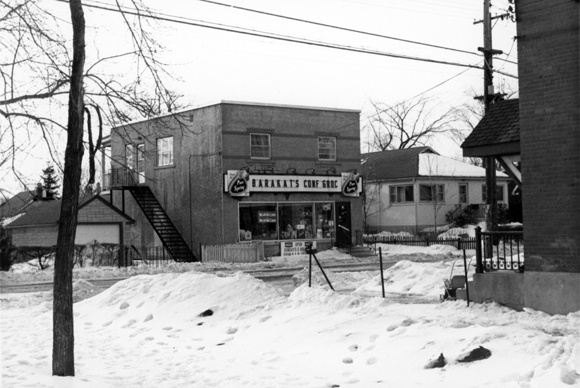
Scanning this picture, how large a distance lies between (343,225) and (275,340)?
90.4 feet

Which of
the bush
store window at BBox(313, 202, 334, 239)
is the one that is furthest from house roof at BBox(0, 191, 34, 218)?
store window at BBox(313, 202, 334, 239)

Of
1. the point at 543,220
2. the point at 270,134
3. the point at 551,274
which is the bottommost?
the point at 551,274

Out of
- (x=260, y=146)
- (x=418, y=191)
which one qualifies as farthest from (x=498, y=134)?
(x=418, y=191)

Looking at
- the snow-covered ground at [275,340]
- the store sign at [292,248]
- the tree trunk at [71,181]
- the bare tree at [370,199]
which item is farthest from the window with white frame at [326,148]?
the tree trunk at [71,181]

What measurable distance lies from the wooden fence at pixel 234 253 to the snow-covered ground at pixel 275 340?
1731cm

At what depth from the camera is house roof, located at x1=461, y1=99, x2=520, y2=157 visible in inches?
574

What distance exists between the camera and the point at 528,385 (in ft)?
27.5

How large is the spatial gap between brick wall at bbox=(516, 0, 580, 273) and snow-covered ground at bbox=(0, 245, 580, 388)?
4.21 ft

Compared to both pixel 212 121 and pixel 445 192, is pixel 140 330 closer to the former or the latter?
pixel 212 121

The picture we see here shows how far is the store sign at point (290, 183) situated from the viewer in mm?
35688

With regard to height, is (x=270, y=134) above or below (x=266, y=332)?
above

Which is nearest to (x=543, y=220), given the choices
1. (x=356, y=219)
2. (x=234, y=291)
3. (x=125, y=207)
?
(x=234, y=291)

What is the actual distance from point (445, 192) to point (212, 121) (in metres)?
21.3

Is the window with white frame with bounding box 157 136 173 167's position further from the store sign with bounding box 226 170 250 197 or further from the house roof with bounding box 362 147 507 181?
the house roof with bounding box 362 147 507 181
